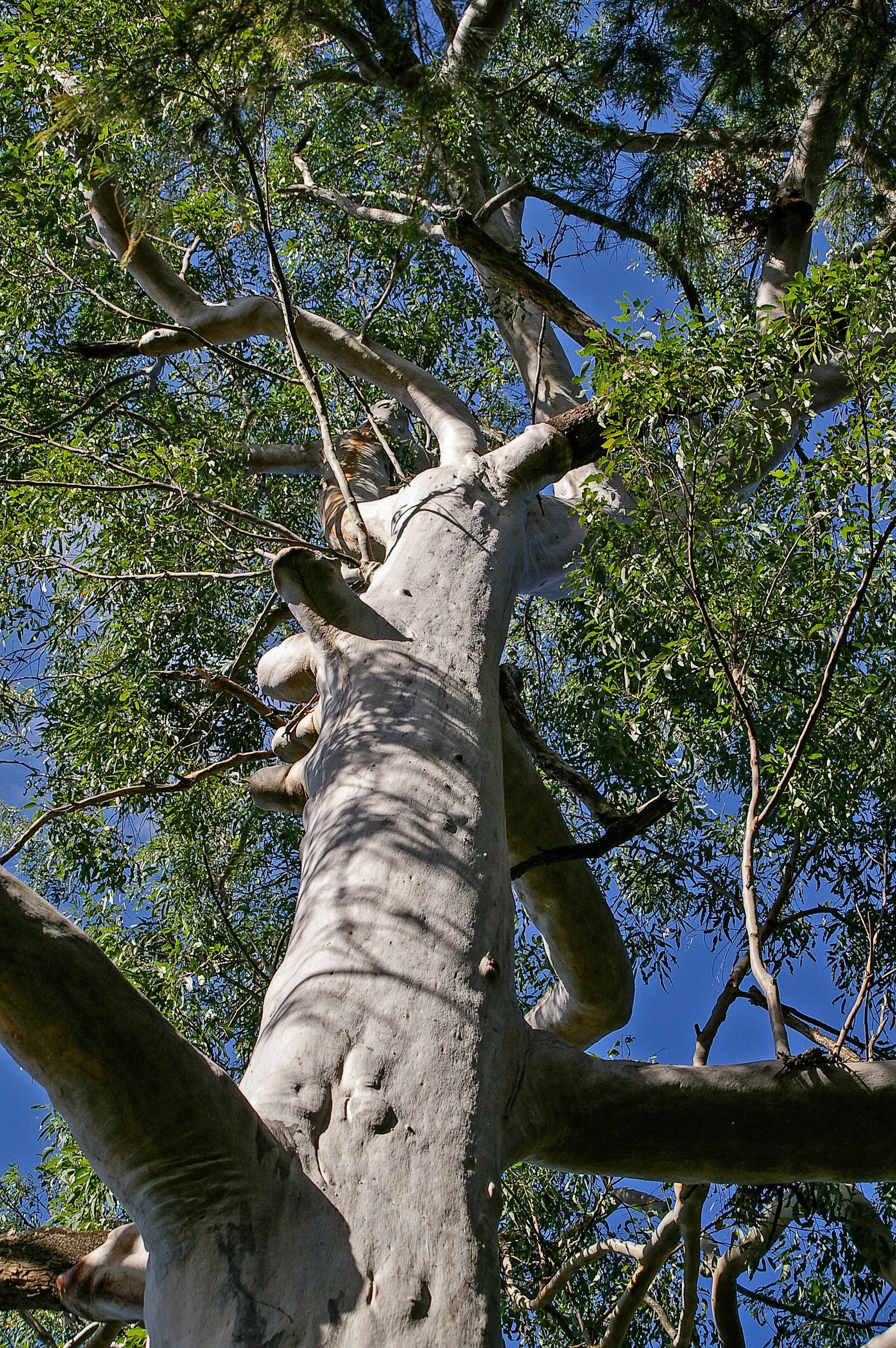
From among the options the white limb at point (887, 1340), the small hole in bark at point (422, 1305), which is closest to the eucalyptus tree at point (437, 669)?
the small hole in bark at point (422, 1305)

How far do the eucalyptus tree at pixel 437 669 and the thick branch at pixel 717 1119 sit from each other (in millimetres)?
11

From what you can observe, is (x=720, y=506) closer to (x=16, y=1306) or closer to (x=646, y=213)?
(x=646, y=213)

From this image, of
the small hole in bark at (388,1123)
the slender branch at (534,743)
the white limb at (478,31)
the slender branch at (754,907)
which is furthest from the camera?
the white limb at (478,31)

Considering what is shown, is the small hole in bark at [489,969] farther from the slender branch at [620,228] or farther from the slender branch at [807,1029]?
the slender branch at [620,228]

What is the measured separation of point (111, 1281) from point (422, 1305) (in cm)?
70

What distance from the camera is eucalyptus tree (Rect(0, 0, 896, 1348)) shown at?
1.65 metres

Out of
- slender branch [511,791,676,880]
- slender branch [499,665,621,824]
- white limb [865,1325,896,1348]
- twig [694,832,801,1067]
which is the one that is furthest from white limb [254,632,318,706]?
white limb [865,1325,896,1348]

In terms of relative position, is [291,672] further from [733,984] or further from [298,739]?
[733,984]

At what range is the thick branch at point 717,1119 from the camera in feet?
6.79

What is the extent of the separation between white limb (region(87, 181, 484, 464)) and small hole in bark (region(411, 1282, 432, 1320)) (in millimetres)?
3984

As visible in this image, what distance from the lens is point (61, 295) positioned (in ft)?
24.0

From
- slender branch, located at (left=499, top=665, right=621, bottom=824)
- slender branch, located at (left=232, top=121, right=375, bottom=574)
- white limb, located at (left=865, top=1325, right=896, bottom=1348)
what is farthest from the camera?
slender branch, located at (left=499, top=665, right=621, bottom=824)

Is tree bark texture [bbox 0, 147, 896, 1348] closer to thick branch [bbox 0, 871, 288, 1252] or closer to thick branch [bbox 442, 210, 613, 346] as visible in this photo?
thick branch [bbox 0, 871, 288, 1252]

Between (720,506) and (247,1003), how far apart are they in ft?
11.2
